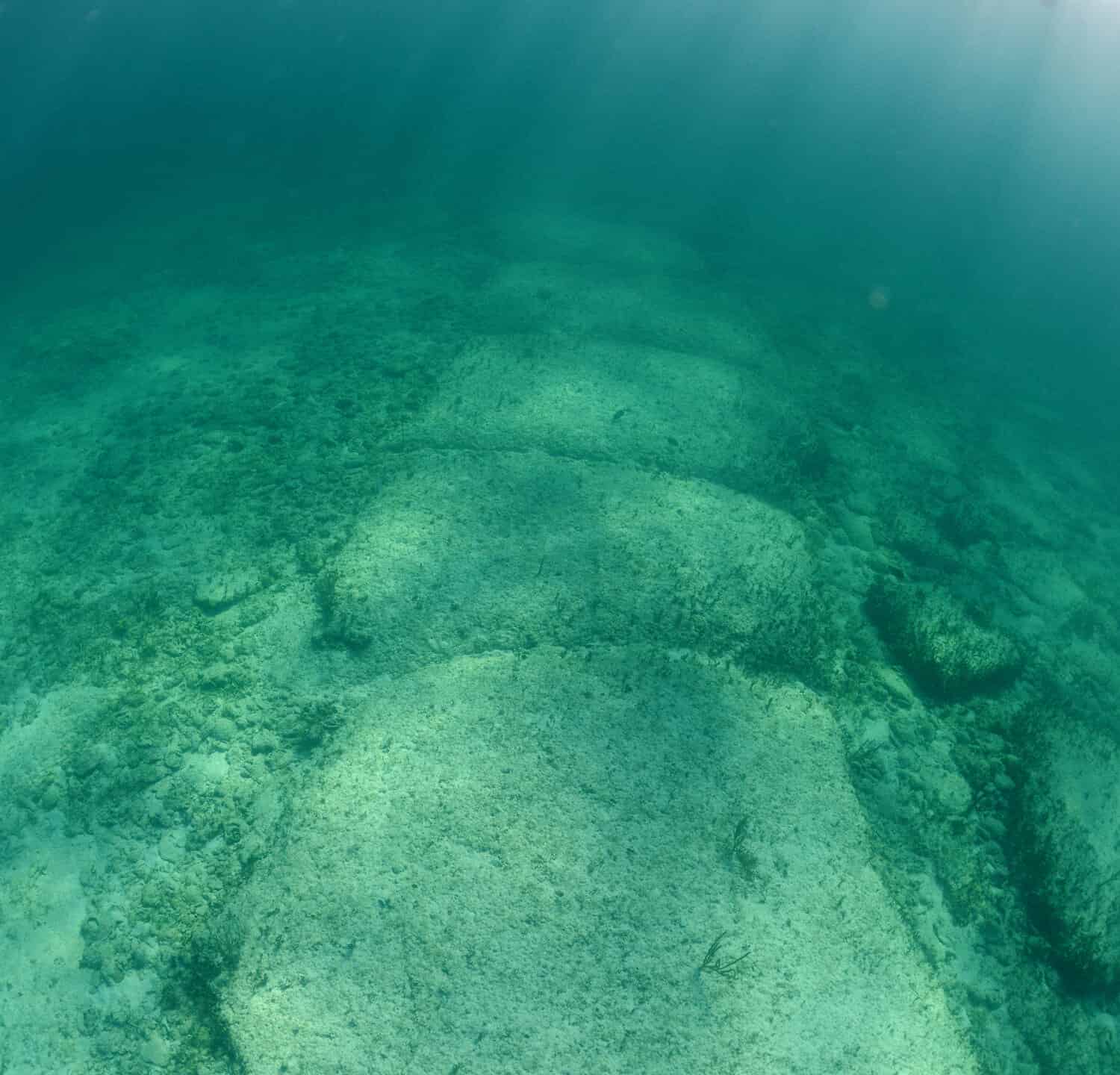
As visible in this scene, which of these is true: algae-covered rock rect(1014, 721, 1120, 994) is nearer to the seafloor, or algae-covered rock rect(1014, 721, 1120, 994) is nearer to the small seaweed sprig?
the seafloor

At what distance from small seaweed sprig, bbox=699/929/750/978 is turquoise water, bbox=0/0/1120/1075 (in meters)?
0.02

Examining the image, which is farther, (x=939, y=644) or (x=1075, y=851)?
(x=939, y=644)

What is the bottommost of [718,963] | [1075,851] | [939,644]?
[718,963]

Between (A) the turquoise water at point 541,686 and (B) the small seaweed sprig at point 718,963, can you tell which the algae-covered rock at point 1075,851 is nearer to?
(A) the turquoise water at point 541,686

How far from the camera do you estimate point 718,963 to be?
324 centimetres

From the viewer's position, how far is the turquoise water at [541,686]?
3279 mm

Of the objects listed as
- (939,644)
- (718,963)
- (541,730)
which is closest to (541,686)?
(541,730)

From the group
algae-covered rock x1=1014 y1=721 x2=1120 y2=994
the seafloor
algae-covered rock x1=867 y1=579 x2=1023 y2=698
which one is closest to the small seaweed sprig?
the seafloor

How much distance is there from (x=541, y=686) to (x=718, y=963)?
1793 mm

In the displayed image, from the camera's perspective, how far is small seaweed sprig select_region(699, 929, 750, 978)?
3.22 meters

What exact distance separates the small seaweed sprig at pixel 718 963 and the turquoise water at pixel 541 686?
16 millimetres

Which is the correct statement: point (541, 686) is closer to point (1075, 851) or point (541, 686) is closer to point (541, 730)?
point (541, 730)

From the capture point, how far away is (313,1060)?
2979 mm

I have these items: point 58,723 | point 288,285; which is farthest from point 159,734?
point 288,285
